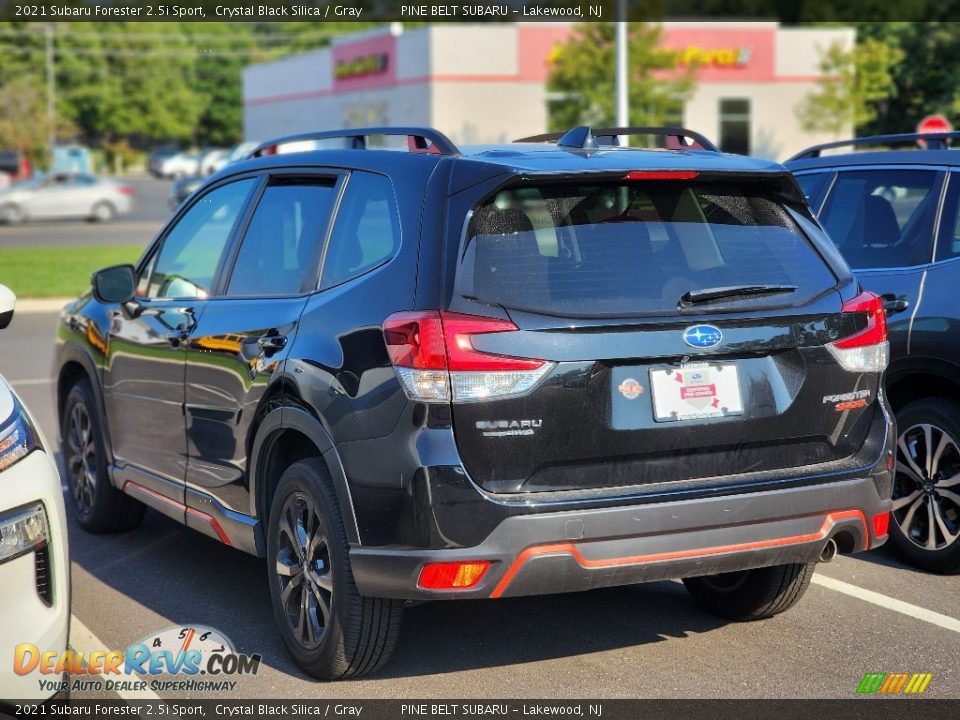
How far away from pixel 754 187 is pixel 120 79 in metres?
109

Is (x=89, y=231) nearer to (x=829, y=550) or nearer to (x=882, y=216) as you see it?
(x=882, y=216)

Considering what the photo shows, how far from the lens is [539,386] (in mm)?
4070

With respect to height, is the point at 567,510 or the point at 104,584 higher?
the point at 567,510

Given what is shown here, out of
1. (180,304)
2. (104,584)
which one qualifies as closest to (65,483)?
(104,584)

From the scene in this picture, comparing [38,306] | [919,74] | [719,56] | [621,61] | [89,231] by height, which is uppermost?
[719,56]

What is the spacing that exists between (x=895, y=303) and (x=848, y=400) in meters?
1.59

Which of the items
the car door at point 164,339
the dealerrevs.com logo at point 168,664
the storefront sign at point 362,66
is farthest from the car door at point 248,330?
the storefront sign at point 362,66

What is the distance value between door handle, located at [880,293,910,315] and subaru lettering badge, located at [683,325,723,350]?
2015 millimetres

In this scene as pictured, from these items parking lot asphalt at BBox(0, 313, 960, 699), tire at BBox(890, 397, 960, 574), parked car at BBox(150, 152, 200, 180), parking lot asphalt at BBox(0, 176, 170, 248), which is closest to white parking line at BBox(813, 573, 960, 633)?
parking lot asphalt at BBox(0, 313, 960, 699)

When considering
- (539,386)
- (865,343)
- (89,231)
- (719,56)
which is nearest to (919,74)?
(719,56)

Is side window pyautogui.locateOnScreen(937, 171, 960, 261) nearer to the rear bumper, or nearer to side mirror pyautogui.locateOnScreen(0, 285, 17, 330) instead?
the rear bumper

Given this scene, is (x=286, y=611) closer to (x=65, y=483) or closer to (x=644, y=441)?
(x=644, y=441)

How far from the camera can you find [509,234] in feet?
14.0

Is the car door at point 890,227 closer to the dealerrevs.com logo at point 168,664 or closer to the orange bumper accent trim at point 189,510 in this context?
the orange bumper accent trim at point 189,510
